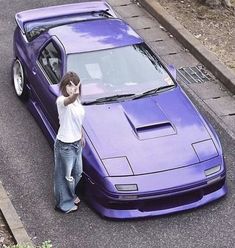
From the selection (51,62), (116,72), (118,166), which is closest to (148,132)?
(118,166)

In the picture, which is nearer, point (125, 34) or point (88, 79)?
point (88, 79)

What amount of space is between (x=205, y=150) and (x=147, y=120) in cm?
77

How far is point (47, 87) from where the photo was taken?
8.27 metres

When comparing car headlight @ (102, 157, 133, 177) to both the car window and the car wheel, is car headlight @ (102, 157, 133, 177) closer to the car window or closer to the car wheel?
the car window

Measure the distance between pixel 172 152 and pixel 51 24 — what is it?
2.99 metres

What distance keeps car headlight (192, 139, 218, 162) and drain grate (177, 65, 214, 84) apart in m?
2.78

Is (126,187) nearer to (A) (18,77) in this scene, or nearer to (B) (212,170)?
(B) (212,170)

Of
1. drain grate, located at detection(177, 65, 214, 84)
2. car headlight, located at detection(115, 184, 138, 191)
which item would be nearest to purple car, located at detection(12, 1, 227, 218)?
car headlight, located at detection(115, 184, 138, 191)

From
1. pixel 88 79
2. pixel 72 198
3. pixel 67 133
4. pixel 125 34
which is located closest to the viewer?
pixel 67 133

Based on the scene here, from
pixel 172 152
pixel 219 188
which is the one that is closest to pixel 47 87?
pixel 172 152

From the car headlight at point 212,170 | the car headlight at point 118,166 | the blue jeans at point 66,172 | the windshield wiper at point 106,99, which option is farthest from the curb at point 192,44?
the blue jeans at point 66,172

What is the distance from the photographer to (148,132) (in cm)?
759

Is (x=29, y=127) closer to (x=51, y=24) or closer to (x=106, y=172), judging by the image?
(x=51, y=24)

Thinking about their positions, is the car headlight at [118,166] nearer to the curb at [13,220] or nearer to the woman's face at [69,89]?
the woman's face at [69,89]
